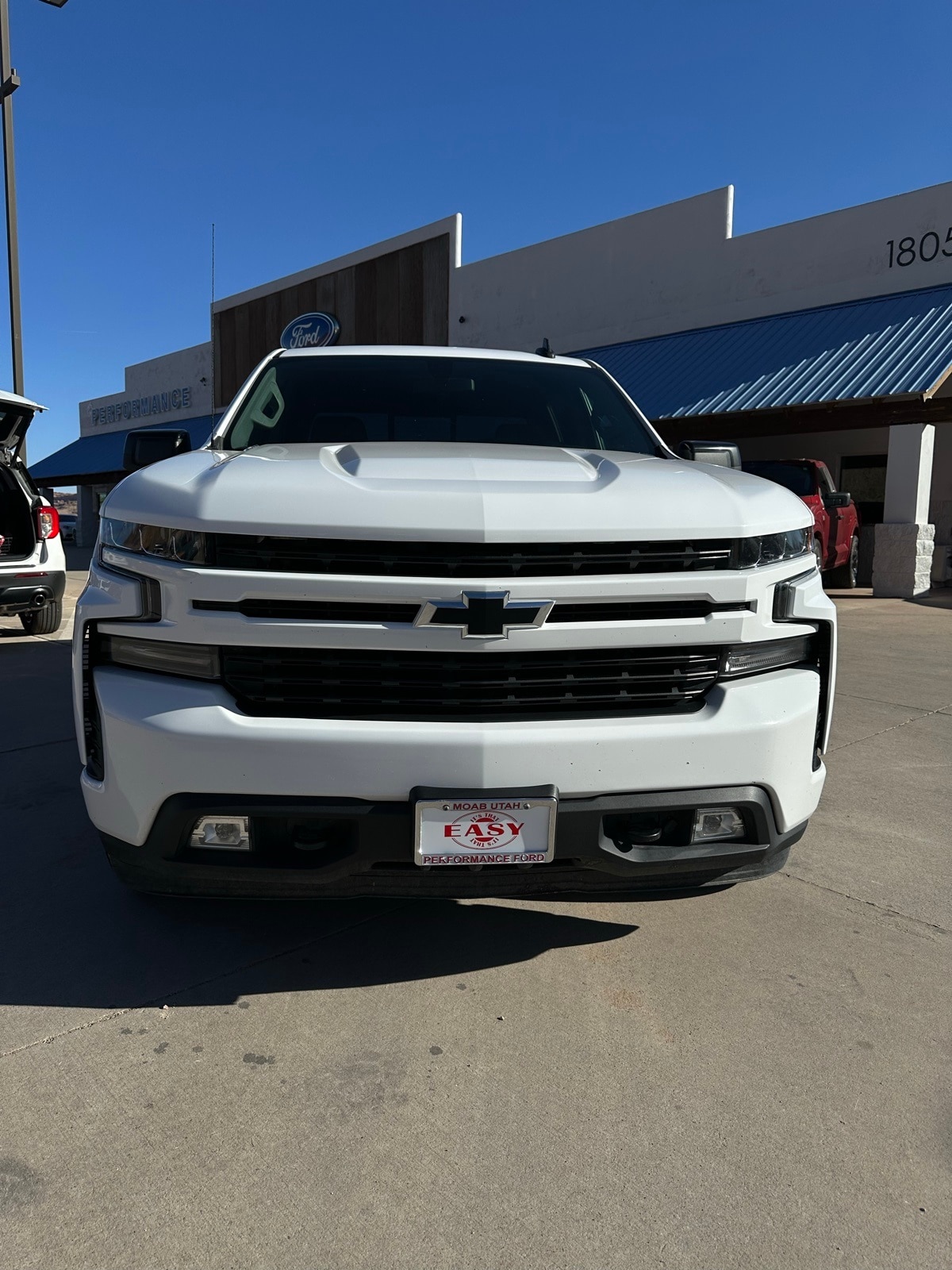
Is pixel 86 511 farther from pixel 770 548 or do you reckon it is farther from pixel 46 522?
pixel 770 548

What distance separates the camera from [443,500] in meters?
2.19

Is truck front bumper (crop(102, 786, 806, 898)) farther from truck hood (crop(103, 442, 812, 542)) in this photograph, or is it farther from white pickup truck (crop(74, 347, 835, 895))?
truck hood (crop(103, 442, 812, 542))

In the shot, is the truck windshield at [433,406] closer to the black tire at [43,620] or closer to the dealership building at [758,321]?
the black tire at [43,620]

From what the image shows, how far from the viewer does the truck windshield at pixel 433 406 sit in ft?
11.6

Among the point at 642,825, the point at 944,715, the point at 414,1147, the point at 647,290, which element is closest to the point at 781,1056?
the point at 642,825

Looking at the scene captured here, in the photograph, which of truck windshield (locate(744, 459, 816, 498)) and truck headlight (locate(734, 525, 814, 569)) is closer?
truck headlight (locate(734, 525, 814, 569))

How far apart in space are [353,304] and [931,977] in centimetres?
2292

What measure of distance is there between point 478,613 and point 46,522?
686 cm

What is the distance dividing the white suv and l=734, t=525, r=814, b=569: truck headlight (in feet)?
21.9

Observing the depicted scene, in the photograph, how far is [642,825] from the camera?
7.56 feet

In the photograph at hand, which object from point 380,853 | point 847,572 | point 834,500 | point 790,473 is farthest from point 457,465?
point 847,572

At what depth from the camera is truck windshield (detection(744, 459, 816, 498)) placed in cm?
1216

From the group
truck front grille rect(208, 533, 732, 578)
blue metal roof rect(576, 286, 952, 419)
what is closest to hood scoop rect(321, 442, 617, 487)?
truck front grille rect(208, 533, 732, 578)

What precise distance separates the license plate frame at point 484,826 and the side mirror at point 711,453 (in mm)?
1789
